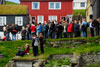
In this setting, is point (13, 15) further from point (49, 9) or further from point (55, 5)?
point (55, 5)

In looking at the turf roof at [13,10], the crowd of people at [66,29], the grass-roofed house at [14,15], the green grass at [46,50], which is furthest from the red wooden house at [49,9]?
the green grass at [46,50]

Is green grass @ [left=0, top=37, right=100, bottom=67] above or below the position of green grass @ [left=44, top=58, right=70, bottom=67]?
above

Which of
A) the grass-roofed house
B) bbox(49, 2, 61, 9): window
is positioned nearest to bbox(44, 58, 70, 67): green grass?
the grass-roofed house

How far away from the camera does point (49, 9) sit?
59906 millimetres

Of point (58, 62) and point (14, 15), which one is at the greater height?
point (14, 15)

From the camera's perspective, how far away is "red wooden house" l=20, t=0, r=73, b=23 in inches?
2336

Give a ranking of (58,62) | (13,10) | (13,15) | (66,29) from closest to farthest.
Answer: (58,62), (66,29), (13,15), (13,10)

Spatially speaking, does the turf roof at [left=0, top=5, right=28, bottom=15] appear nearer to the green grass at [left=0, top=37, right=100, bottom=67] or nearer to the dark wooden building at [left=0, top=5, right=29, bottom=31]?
the dark wooden building at [left=0, top=5, right=29, bottom=31]

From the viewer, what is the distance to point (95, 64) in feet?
89.1

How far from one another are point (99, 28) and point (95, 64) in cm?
682

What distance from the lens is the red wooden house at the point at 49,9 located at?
5934 centimetres

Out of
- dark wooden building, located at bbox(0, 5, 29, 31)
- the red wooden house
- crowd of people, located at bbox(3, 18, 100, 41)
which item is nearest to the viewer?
crowd of people, located at bbox(3, 18, 100, 41)

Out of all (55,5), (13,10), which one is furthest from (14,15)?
(55,5)

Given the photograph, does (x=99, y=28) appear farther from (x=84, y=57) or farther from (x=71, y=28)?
(x=84, y=57)
